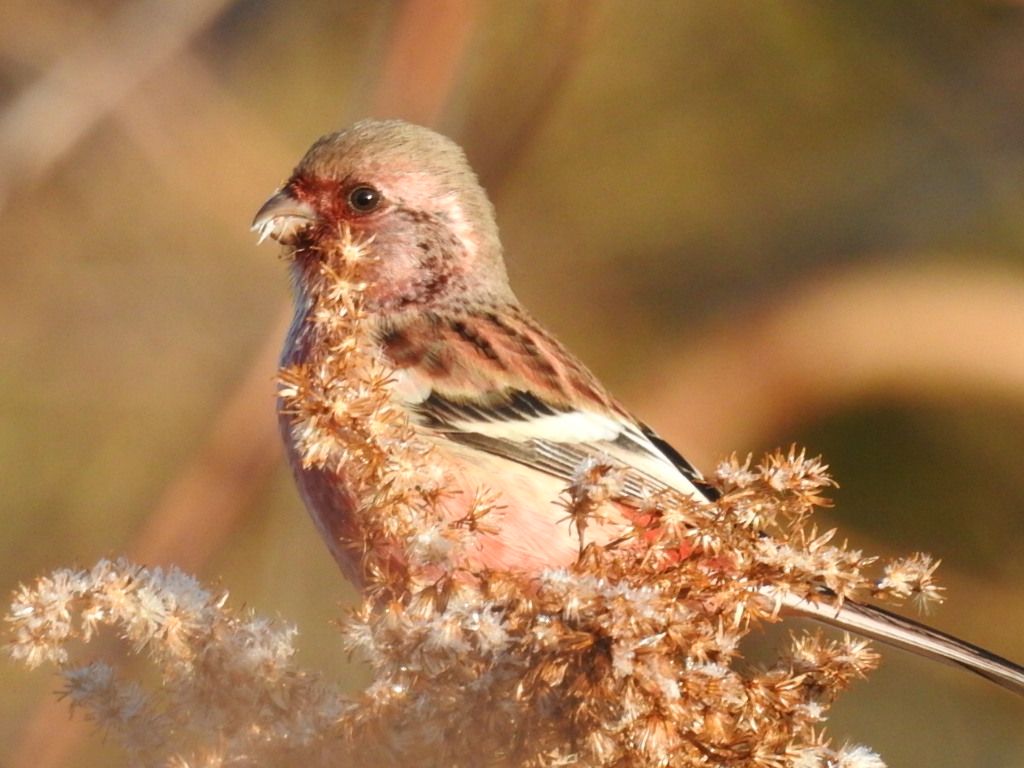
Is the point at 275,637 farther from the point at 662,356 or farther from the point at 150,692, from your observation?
the point at 662,356

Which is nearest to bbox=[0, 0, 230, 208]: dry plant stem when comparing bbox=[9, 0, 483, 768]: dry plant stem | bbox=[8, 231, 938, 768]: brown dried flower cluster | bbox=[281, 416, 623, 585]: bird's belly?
bbox=[9, 0, 483, 768]: dry plant stem

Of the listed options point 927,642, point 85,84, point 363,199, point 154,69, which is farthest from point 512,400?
point 154,69

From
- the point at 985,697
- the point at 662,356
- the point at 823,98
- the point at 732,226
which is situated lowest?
the point at 985,697

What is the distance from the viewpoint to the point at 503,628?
2.16 m

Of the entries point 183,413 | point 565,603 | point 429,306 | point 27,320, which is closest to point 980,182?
point 429,306

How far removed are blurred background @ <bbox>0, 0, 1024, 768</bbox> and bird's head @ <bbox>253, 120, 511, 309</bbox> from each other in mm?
1236

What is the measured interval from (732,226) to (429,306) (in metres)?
2.72

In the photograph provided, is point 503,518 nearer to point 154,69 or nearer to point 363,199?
point 363,199

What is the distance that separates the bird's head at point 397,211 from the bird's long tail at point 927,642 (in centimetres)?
151

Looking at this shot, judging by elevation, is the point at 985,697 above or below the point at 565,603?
above

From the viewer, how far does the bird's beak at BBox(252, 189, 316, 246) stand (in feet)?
12.9

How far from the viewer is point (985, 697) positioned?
555 cm

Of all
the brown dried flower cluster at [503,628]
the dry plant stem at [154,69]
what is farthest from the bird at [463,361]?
the dry plant stem at [154,69]

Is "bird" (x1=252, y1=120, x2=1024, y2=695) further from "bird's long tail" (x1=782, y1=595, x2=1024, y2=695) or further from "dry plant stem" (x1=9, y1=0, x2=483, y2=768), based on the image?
"dry plant stem" (x1=9, y1=0, x2=483, y2=768)
